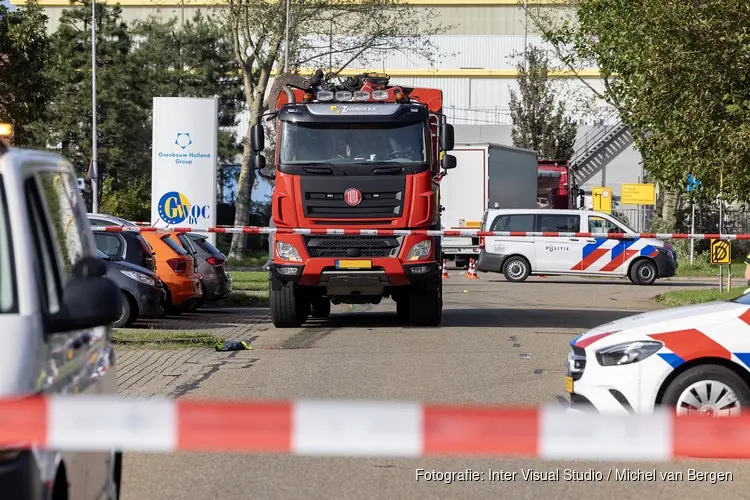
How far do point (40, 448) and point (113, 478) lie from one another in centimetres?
205

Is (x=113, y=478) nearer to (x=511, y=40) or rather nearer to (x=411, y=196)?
(x=411, y=196)

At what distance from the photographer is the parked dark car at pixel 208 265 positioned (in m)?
21.9

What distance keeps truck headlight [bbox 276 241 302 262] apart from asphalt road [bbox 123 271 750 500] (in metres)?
1.02

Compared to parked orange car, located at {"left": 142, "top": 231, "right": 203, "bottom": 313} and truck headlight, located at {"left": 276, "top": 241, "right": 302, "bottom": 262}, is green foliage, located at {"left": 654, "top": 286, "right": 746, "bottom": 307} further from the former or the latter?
truck headlight, located at {"left": 276, "top": 241, "right": 302, "bottom": 262}

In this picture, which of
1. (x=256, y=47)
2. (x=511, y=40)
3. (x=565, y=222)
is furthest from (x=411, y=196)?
(x=511, y=40)

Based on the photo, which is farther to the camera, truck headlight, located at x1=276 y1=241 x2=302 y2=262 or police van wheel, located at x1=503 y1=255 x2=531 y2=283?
police van wheel, located at x1=503 y1=255 x2=531 y2=283

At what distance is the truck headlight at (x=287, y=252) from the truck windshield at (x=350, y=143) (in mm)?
1109

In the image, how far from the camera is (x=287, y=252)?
57.5 ft

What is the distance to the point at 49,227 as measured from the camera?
4648 millimetres

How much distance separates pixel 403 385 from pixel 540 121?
4994 cm

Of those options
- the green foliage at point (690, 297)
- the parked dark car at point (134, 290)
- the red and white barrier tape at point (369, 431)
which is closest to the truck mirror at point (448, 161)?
the parked dark car at point (134, 290)

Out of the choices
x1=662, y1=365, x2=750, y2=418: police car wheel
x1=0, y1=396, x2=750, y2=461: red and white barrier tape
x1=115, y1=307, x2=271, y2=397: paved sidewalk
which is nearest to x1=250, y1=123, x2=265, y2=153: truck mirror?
x1=115, y1=307, x2=271, y2=397: paved sidewalk

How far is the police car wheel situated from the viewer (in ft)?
26.3

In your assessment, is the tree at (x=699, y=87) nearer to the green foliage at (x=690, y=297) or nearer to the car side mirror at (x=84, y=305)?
the green foliage at (x=690, y=297)
